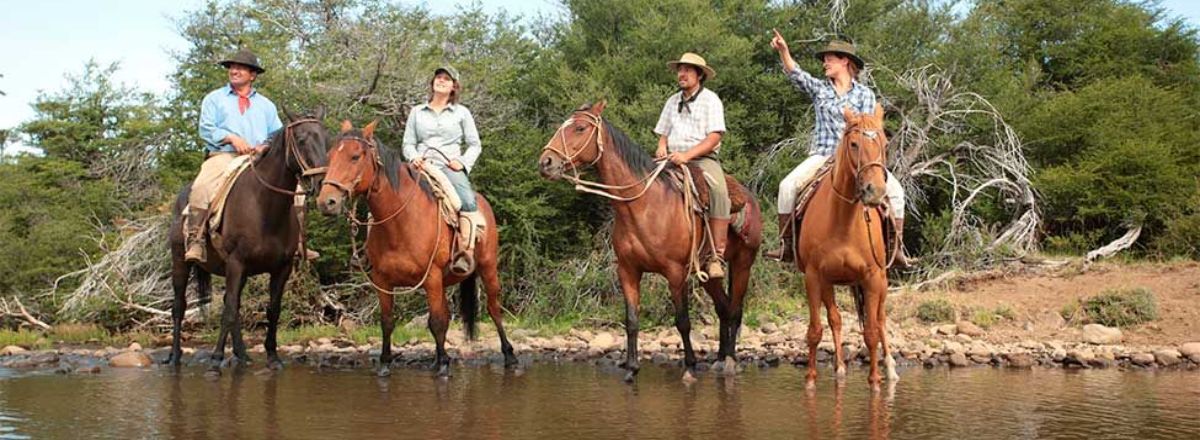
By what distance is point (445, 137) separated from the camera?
982cm

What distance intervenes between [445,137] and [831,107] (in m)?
3.48

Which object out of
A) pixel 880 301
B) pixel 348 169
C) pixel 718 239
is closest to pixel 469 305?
pixel 348 169

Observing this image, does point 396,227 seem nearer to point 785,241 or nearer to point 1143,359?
point 785,241

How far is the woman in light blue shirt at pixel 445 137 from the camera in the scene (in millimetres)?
9711

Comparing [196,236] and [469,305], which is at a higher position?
[196,236]

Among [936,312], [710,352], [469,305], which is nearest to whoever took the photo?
[469,305]

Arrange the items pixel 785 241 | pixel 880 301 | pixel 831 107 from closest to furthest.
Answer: pixel 880 301 < pixel 831 107 < pixel 785 241

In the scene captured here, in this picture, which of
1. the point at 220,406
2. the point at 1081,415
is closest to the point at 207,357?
the point at 220,406

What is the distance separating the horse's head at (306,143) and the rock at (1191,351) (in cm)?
768

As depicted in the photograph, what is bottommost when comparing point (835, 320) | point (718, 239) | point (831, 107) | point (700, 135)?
point (835, 320)

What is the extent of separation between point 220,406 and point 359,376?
6.86 ft

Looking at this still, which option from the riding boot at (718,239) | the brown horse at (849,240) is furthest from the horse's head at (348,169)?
the brown horse at (849,240)

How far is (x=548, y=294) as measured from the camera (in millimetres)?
14094

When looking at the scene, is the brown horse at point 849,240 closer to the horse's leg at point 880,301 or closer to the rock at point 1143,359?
the horse's leg at point 880,301
